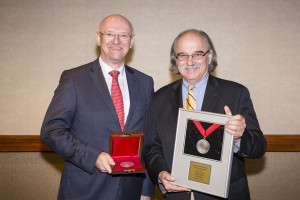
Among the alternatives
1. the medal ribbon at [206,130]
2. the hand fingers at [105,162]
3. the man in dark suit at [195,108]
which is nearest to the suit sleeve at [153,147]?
the man in dark suit at [195,108]

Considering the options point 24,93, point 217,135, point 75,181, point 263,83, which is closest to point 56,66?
point 24,93

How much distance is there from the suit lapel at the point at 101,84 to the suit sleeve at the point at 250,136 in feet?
3.04

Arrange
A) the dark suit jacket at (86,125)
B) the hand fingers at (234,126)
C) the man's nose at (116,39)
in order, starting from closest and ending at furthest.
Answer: the hand fingers at (234,126), the dark suit jacket at (86,125), the man's nose at (116,39)

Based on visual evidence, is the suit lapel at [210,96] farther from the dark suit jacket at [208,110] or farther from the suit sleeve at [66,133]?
the suit sleeve at [66,133]

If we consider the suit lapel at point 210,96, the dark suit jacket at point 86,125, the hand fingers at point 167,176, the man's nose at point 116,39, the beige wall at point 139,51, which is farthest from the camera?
the beige wall at point 139,51

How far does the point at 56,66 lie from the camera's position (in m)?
3.23

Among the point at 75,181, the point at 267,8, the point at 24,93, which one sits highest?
the point at 267,8

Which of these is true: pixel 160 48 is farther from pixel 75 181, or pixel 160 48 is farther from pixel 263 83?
pixel 75 181

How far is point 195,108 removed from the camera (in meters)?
1.74

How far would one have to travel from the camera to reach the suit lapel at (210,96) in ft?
5.65

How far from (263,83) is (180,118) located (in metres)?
2.32

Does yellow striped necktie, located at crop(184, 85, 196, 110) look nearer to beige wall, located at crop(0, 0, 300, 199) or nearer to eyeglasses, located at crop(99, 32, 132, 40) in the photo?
eyeglasses, located at crop(99, 32, 132, 40)

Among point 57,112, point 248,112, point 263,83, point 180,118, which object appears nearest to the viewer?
point 180,118

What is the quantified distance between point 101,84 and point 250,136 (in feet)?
3.79
